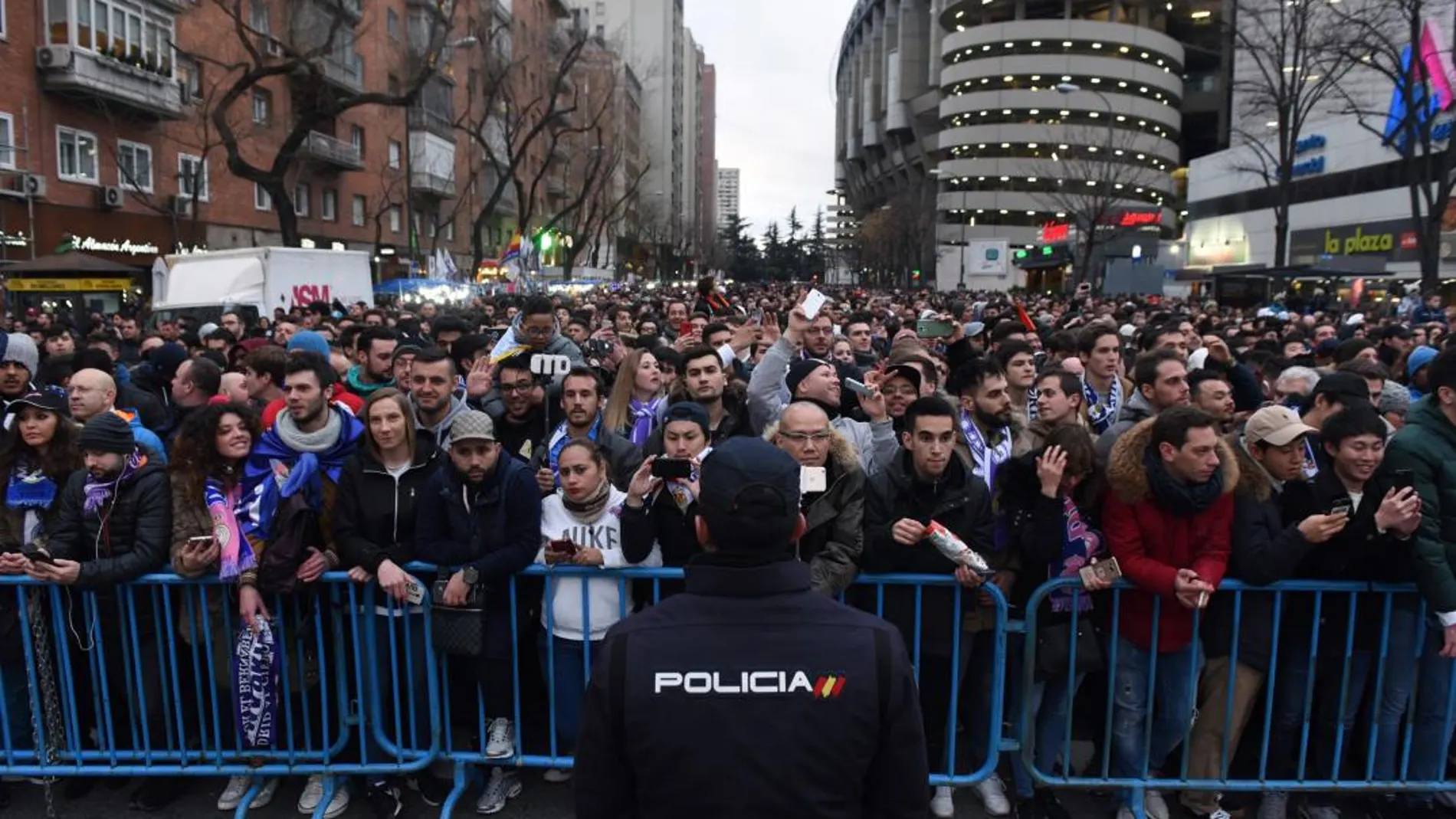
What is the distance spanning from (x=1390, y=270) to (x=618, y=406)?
4347cm

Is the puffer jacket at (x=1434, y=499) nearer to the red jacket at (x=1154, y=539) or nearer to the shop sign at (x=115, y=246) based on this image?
the red jacket at (x=1154, y=539)

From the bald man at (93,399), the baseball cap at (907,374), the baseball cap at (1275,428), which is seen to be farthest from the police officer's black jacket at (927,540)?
the bald man at (93,399)

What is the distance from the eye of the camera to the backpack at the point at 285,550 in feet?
13.4

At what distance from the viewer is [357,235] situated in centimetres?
4412

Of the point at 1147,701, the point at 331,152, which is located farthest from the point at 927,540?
the point at 331,152

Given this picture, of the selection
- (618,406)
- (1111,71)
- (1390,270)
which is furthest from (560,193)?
(618,406)

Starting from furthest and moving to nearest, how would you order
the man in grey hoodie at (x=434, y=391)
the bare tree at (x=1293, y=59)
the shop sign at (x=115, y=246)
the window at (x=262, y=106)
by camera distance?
1. the window at (x=262, y=106)
2. the shop sign at (x=115, y=246)
3. the bare tree at (x=1293, y=59)
4. the man in grey hoodie at (x=434, y=391)

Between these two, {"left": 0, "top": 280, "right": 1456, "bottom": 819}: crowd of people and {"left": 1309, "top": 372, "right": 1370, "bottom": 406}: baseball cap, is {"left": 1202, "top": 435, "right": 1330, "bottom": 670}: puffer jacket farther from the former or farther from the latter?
{"left": 1309, "top": 372, "right": 1370, "bottom": 406}: baseball cap

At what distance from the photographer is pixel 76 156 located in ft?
87.7

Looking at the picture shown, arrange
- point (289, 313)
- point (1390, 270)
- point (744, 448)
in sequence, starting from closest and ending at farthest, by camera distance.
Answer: point (744, 448), point (289, 313), point (1390, 270)

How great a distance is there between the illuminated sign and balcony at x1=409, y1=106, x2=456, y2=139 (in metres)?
37.6

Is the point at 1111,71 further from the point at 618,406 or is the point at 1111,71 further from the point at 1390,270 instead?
the point at 618,406

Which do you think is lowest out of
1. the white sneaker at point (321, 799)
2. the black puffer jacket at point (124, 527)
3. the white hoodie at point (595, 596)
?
the white sneaker at point (321, 799)

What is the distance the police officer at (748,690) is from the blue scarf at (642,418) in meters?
3.94
